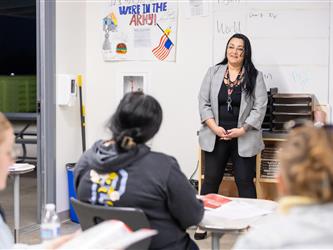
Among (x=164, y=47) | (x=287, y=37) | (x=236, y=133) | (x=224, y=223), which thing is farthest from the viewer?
(x=164, y=47)

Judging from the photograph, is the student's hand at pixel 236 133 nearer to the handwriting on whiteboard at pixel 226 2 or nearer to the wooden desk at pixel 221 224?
the handwriting on whiteboard at pixel 226 2

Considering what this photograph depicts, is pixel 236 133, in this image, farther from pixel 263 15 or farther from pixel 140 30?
pixel 140 30

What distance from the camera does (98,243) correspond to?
1473 mm

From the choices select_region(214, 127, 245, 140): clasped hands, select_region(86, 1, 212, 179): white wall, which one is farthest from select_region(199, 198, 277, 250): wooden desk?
select_region(86, 1, 212, 179): white wall

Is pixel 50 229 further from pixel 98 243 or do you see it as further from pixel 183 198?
pixel 183 198

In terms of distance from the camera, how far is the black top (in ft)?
13.4

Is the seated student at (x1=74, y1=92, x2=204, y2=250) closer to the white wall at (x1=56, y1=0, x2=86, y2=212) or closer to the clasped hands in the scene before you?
the clasped hands

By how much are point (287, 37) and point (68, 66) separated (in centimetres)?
195

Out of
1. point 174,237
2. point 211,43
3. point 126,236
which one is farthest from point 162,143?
point 126,236

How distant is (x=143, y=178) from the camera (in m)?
2.03

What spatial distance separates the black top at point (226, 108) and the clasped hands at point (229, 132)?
56 millimetres

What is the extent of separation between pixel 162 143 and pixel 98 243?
138 inches

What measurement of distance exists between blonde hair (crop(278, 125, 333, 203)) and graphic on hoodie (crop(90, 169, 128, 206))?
913 millimetres

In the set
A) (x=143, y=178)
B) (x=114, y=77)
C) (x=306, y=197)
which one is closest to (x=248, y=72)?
(x=114, y=77)
